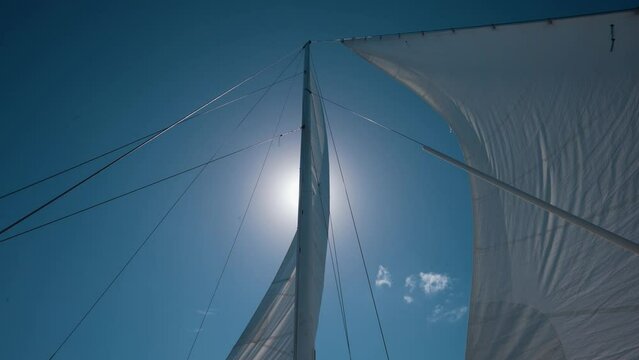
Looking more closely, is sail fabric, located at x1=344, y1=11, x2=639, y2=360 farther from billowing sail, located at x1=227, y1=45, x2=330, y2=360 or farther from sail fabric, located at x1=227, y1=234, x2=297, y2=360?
sail fabric, located at x1=227, y1=234, x2=297, y2=360

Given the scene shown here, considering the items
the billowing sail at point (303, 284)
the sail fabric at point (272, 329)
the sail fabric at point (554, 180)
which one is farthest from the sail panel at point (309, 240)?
the sail fabric at point (554, 180)

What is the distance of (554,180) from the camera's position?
346cm

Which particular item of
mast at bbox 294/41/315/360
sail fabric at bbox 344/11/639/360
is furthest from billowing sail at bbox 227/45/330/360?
sail fabric at bbox 344/11/639/360

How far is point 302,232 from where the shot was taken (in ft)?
16.4

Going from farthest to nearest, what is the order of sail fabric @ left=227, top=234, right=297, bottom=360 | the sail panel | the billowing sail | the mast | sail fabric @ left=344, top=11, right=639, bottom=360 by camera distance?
sail fabric @ left=227, top=234, right=297, bottom=360
the billowing sail
the sail panel
the mast
sail fabric @ left=344, top=11, right=639, bottom=360

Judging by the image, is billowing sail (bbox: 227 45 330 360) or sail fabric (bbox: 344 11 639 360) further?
billowing sail (bbox: 227 45 330 360)

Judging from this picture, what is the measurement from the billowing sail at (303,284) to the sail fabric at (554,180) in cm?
203

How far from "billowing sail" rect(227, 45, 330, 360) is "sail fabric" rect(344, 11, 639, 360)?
2029mm

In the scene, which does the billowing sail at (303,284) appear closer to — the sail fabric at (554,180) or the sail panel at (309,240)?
the sail panel at (309,240)

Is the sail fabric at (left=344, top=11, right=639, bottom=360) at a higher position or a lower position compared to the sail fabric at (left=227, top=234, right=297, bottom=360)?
higher

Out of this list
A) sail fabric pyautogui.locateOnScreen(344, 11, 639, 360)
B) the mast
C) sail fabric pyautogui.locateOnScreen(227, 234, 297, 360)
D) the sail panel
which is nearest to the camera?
sail fabric pyautogui.locateOnScreen(344, 11, 639, 360)

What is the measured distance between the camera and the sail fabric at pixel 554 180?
2771 mm

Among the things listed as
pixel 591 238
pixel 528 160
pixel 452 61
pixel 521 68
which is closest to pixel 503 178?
pixel 528 160

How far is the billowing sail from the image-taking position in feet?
14.5
